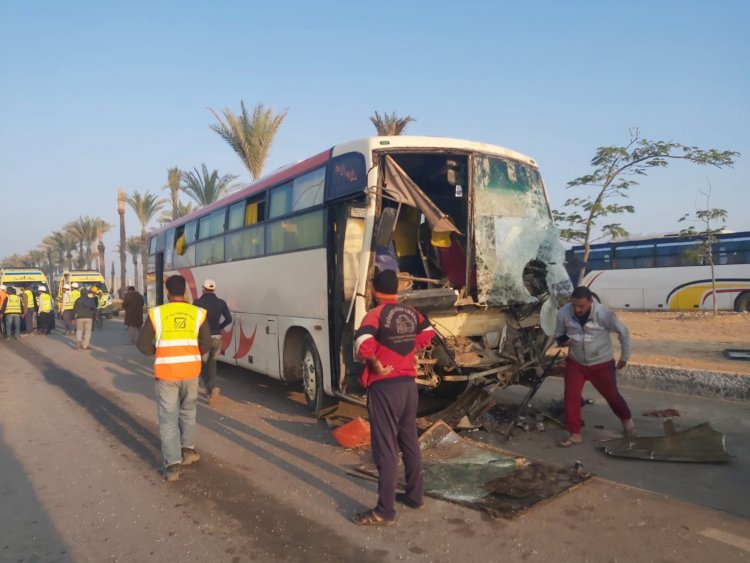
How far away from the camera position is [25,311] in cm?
2070

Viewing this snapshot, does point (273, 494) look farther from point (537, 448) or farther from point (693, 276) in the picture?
point (693, 276)

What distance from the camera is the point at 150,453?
6.11 metres

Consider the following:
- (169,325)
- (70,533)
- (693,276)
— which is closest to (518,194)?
(169,325)

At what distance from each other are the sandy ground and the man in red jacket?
6419 mm

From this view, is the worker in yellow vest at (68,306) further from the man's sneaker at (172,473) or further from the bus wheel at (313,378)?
the man's sneaker at (172,473)

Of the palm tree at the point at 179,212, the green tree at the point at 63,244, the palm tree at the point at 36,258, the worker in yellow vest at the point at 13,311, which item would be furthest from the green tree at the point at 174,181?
the palm tree at the point at 36,258

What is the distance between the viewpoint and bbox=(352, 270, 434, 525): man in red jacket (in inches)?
163

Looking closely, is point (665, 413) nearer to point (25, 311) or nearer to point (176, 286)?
point (176, 286)

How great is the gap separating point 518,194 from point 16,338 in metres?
19.5

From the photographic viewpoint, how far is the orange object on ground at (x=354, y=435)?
6.10m

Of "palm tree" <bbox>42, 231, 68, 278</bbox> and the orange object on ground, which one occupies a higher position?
"palm tree" <bbox>42, 231, 68, 278</bbox>

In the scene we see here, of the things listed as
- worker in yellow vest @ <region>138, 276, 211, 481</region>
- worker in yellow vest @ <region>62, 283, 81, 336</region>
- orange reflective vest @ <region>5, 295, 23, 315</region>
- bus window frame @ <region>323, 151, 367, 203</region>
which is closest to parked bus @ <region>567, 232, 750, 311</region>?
bus window frame @ <region>323, 151, 367, 203</region>

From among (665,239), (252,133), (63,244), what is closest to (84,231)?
(63,244)

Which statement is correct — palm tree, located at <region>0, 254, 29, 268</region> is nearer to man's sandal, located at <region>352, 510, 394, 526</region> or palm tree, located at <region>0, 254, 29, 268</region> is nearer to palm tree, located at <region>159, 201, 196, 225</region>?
palm tree, located at <region>159, 201, 196, 225</region>
